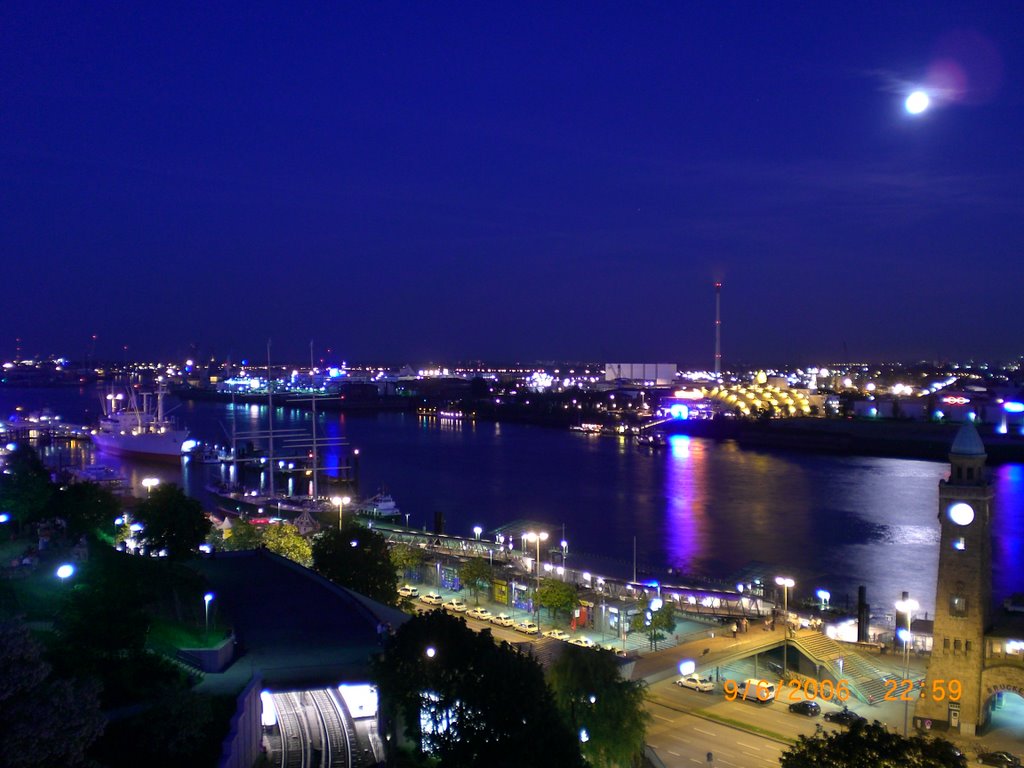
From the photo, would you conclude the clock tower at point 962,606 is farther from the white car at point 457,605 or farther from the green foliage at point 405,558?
the green foliage at point 405,558

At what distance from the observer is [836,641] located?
161 inches

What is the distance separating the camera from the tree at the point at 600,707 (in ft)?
9.02

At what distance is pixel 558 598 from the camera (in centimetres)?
442

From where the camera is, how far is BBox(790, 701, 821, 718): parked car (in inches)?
136

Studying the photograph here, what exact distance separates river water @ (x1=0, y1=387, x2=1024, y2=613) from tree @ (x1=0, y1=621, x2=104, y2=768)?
480cm

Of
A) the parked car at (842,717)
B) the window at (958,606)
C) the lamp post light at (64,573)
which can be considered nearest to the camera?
the parked car at (842,717)

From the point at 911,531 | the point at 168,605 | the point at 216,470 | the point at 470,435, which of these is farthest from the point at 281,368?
the point at 168,605

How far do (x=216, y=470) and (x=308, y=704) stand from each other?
11252mm

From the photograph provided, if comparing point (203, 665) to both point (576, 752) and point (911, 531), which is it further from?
point (911, 531)

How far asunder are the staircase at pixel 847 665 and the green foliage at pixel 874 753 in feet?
5.09

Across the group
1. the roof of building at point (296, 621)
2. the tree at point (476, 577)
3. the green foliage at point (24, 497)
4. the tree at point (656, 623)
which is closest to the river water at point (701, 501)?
the tree at point (476, 577)

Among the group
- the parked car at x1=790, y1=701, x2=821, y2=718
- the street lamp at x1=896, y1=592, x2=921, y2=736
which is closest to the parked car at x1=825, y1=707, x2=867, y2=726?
the parked car at x1=790, y1=701, x2=821, y2=718

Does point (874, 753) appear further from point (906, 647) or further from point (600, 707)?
point (906, 647)

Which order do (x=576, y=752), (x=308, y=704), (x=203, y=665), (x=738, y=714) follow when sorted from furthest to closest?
(x=738, y=714), (x=308, y=704), (x=203, y=665), (x=576, y=752)
